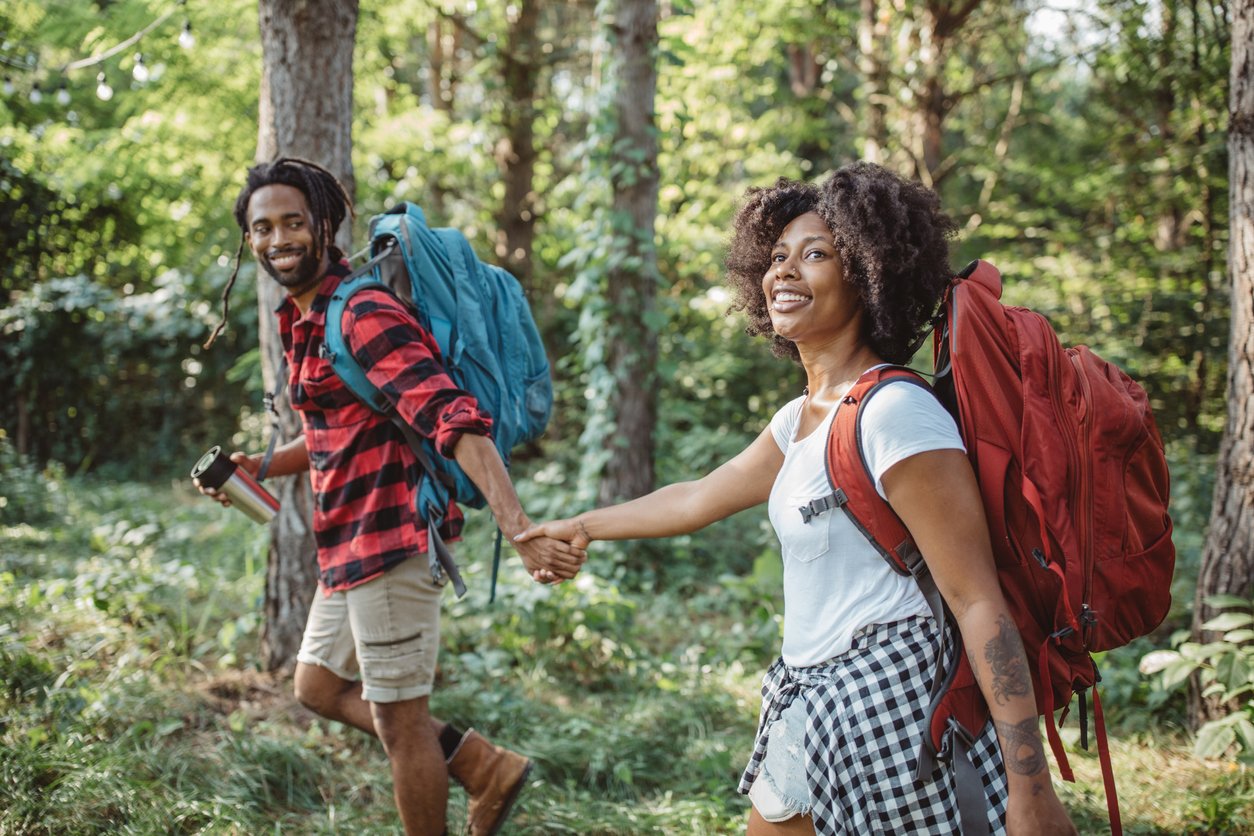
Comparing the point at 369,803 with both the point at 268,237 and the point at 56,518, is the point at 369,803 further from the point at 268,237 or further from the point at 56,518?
the point at 56,518

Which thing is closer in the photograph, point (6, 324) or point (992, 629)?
point (992, 629)

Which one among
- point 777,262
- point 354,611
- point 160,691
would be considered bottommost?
point 160,691

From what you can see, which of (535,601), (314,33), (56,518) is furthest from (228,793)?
(56,518)

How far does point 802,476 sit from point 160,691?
10.4 ft

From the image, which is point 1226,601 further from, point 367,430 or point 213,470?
point 213,470

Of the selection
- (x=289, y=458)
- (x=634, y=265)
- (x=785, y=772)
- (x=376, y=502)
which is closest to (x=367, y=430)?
(x=376, y=502)

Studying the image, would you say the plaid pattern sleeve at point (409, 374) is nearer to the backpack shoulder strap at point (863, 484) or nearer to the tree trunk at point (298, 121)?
the backpack shoulder strap at point (863, 484)

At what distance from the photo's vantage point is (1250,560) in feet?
11.2

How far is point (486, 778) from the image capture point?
9.34 feet

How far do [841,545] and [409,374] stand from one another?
1.24 meters

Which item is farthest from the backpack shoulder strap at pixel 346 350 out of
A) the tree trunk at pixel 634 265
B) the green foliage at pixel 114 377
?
the green foliage at pixel 114 377

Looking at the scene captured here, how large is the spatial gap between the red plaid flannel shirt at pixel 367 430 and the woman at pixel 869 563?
92cm

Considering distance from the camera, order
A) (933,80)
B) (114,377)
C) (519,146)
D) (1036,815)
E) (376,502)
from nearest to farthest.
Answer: (1036,815) → (376,502) → (933,80) → (519,146) → (114,377)

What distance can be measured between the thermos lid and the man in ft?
1.37
